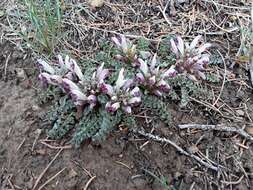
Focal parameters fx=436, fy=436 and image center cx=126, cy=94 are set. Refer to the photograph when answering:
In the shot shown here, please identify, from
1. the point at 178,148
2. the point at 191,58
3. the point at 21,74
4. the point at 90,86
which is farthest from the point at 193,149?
the point at 21,74

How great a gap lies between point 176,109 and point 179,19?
647 millimetres

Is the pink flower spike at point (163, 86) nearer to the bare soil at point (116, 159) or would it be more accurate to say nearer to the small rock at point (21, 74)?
the bare soil at point (116, 159)

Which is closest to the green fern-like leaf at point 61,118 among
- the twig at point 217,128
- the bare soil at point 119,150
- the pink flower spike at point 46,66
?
the bare soil at point 119,150

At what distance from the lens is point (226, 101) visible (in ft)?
7.52

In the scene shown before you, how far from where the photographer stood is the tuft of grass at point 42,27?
232 cm

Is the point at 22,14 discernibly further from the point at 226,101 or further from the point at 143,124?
the point at 226,101

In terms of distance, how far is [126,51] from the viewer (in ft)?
7.55

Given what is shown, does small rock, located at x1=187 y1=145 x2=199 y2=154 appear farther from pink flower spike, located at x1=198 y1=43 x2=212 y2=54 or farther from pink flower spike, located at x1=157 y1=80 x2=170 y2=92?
pink flower spike, located at x1=198 y1=43 x2=212 y2=54

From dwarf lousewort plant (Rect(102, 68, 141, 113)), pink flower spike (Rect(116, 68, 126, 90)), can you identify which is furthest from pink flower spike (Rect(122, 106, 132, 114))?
pink flower spike (Rect(116, 68, 126, 90))

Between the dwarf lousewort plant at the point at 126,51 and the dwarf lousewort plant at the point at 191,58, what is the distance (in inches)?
8.5

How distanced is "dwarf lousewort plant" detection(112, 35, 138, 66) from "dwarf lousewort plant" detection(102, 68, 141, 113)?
19 centimetres

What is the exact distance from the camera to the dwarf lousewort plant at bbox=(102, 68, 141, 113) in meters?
2.09

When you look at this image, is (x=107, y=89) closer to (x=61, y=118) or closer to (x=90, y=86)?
(x=90, y=86)

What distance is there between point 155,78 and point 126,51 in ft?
0.79
